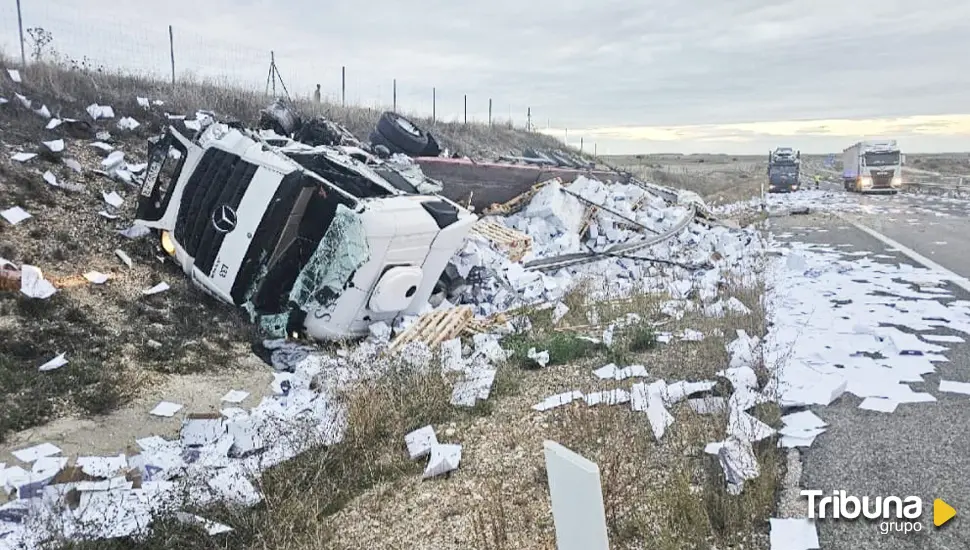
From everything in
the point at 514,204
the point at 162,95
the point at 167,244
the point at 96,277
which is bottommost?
the point at 96,277

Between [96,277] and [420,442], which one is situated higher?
[96,277]

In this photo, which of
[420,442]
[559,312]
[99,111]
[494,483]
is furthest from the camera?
[99,111]

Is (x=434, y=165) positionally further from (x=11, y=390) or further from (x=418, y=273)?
(x=11, y=390)

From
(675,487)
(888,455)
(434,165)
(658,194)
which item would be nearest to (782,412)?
(888,455)

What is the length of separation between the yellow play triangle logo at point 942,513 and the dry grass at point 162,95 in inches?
514

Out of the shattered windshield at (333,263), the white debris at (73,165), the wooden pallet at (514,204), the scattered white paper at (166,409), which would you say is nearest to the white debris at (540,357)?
the shattered windshield at (333,263)

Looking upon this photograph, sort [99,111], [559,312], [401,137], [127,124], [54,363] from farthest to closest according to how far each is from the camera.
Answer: [401,137], [127,124], [99,111], [559,312], [54,363]

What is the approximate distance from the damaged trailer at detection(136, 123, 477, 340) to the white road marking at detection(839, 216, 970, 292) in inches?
223

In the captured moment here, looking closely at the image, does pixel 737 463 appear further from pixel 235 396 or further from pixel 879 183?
pixel 879 183

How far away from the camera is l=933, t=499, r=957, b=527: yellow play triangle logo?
9.45 ft

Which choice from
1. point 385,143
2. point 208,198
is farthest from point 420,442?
point 385,143

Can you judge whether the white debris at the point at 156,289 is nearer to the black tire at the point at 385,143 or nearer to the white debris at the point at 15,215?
the white debris at the point at 15,215

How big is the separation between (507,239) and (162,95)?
854cm

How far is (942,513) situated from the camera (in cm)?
293
